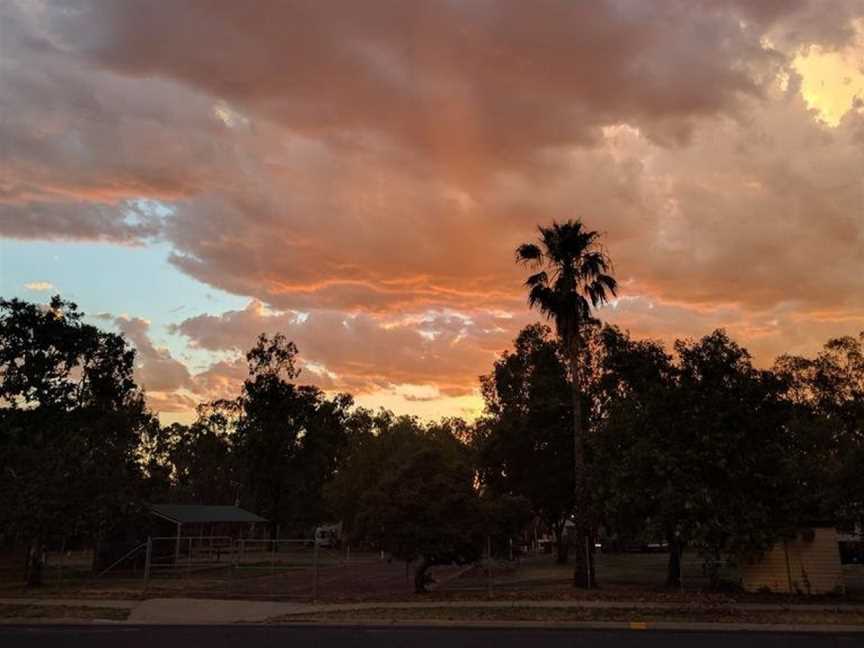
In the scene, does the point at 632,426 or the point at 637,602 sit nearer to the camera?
the point at 637,602

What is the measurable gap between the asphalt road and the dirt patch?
3158 mm

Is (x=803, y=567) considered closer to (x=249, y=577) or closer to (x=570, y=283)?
(x=570, y=283)

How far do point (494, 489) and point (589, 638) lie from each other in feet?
121

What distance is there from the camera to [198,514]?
5497 centimetres

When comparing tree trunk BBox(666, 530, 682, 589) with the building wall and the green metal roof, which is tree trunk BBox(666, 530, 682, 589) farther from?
the green metal roof

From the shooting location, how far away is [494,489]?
174 ft

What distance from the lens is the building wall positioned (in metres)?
26.3

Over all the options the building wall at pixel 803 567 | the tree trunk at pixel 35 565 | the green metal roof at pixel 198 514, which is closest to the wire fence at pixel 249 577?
the green metal roof at pixel 198 514

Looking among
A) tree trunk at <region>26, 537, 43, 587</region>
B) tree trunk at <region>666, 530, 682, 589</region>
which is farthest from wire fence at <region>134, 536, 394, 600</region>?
tree trunk at <region>666, 530, 682, 589</region>

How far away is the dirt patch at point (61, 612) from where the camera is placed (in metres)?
22.2

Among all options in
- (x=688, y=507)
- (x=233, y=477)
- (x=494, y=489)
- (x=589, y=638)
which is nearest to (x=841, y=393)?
(x=494, y=489)

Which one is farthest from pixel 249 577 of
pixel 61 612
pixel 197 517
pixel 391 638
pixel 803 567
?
pixel 803 567

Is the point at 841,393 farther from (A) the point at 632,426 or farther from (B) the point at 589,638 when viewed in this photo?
(B) the point at 589,638

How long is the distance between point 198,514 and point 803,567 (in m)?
41.8
